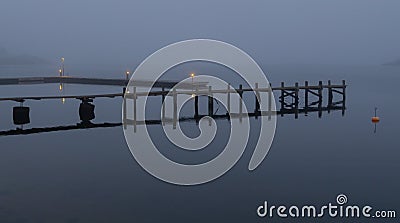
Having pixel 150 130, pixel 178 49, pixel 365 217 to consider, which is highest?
pixel 178 49

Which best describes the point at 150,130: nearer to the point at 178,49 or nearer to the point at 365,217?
the point at 178,49

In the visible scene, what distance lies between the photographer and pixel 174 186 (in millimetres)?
16547

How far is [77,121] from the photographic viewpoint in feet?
109

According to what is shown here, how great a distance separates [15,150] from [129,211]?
1088 cm

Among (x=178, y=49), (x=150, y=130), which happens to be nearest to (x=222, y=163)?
(x=178, y=49)
